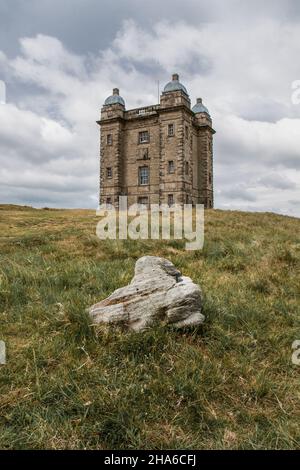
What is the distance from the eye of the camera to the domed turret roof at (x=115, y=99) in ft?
129

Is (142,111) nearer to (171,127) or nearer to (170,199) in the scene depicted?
(171,127)

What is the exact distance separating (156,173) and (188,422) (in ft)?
115

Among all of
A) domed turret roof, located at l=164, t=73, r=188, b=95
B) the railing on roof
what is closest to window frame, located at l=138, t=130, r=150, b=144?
the railing on roof

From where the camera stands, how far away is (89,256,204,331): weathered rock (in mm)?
4752

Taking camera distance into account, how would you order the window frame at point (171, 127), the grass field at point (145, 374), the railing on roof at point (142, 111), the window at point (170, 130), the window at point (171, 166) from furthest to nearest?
the railing on roof at point (142, 111)
the window at point (171, 166)
the window at point (170, 130)
the window frame at point (171, 127)
the grass field at point (145, 374)

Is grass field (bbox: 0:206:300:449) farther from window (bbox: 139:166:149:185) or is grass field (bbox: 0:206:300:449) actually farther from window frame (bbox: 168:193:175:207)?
window (bbox: 139:166:149:185)

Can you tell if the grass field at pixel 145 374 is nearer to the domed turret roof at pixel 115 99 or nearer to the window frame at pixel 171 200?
the window frame at pixel 171 200

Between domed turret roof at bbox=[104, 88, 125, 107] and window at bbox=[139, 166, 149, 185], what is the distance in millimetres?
8317

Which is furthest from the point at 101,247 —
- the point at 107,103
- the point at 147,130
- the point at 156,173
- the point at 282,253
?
the point at 107,103

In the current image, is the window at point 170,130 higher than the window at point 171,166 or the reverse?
higher

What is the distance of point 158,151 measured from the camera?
1469 inches

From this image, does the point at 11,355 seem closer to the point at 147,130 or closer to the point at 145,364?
the point at 145,364

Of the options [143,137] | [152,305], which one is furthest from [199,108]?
[152,305]

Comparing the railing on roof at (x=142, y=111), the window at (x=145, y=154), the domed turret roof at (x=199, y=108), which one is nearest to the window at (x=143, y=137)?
the window at (x=145, y=154)
